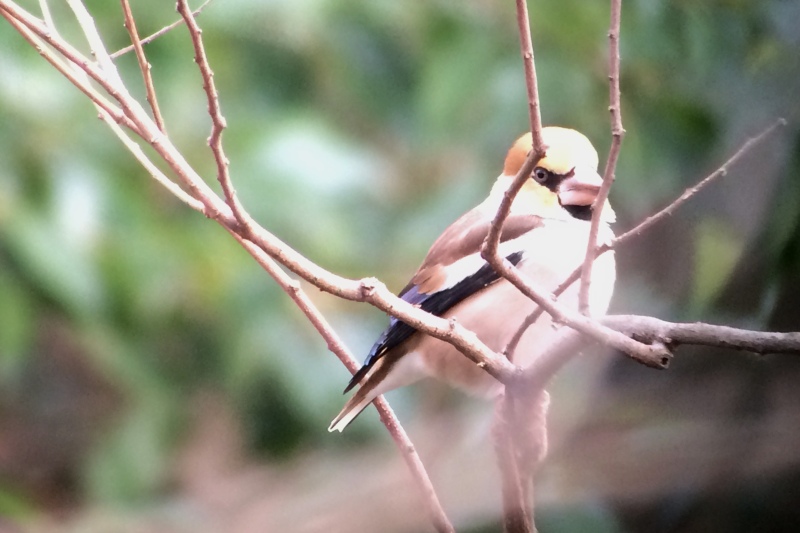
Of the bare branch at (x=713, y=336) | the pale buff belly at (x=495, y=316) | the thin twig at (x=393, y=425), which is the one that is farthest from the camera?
the pale buff belly at (x=495, y=316)

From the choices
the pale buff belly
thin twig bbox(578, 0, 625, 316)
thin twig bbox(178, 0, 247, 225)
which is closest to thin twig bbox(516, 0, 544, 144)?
thin twig bbox(578, 0, 625, 316)

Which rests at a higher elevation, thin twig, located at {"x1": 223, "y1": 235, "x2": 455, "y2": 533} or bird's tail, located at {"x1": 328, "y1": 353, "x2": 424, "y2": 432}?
bird's tail, located at {"x1": 328, "y1": 353, "x2": 424, "y2": 432}

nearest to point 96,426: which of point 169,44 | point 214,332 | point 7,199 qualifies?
point 214,332

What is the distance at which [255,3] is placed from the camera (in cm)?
137

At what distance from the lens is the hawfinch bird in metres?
0.82

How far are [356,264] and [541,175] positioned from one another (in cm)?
56

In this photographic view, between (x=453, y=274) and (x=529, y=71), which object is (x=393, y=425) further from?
(x=529, y=71)

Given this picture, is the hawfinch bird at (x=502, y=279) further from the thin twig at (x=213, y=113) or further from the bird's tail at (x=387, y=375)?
the thin twig at (x=213, y=113)

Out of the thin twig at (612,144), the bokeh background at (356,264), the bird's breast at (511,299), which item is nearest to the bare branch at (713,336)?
the thin twig at (612,144)

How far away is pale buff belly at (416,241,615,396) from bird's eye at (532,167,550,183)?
63 millimetres

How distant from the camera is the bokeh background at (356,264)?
733 millimetres

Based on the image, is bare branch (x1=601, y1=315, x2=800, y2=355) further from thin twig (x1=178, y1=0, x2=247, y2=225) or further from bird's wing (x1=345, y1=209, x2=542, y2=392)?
bird's wing (x1=345, y1=209, x2=542, y2=392)

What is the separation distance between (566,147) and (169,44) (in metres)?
0.63

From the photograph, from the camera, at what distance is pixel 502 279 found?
0.85 meters
